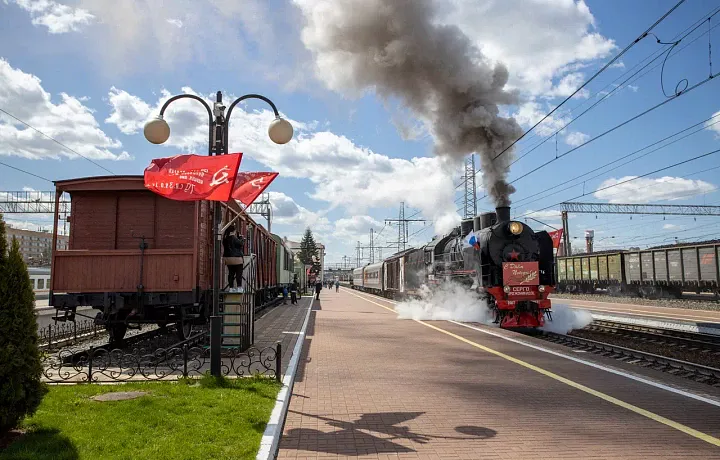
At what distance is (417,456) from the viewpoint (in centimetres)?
472

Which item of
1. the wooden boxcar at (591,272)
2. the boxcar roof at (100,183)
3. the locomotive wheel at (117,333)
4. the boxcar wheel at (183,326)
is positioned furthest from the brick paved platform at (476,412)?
the wooden boxcar at (591,272)

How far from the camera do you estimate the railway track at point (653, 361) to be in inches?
334

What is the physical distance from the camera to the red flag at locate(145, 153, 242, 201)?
7.17 metres

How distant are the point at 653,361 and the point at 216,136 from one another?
917 cm

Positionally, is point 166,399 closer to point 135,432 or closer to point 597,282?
point 135,432

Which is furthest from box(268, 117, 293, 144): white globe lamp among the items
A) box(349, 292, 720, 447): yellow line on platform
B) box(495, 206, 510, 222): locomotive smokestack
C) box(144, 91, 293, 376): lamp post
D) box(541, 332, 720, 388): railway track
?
box(495, 206, 510, 222): locomotive smokestack

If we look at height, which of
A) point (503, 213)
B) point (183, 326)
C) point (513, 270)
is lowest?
point (183, 326)

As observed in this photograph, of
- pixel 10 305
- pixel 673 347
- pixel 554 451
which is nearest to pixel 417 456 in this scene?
pixel 554 451

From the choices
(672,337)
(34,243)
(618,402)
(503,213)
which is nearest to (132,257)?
(618,402)

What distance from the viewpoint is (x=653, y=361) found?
9906mm

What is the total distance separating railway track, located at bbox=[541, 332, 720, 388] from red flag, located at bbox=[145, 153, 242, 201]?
812cm

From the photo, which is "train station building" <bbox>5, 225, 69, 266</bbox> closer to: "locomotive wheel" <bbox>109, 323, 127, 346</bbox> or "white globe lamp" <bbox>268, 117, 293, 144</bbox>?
"locomotive wheel" <bbox>109, 323, 127, 346</bbox>

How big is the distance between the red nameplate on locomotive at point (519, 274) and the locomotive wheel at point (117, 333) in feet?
32.2

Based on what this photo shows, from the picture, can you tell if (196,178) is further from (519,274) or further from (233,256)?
(519,274)
